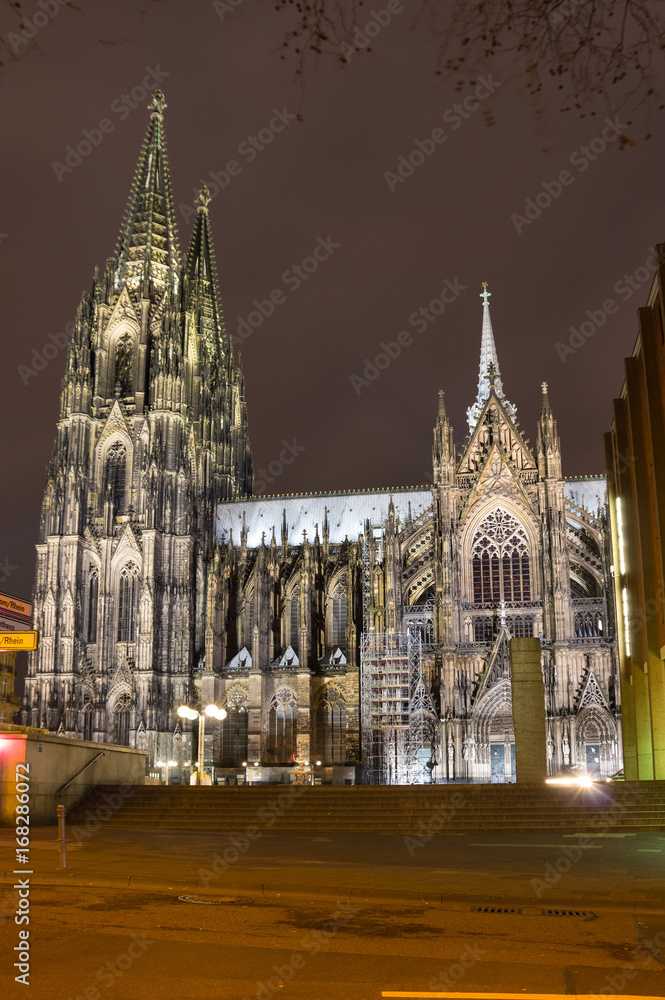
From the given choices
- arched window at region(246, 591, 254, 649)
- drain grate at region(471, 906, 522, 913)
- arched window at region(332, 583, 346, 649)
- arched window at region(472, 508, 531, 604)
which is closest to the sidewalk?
drain grate at region(471, 906, 522, 913)

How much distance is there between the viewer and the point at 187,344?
6075 cm

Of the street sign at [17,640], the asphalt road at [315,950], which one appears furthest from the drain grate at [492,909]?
the street sign at [17,640]

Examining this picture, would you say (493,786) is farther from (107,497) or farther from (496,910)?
(107,497)

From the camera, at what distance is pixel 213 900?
1173 centimetres

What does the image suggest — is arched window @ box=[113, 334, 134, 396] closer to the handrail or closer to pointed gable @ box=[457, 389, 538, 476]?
pointed gable @ box=[457, 389, 538, 476]

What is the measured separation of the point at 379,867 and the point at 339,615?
40.1m

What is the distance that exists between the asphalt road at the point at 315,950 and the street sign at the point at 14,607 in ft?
56.6

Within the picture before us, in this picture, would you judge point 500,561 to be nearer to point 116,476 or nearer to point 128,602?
point 128,602

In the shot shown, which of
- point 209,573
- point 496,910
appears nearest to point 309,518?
point 209,573

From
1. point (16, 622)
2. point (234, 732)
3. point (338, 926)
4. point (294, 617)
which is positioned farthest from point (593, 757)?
point (338, 926)

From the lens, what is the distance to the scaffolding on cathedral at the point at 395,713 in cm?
4528

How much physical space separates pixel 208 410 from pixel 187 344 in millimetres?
5138

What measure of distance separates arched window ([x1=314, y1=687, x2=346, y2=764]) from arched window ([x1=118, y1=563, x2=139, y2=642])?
11.0 meters

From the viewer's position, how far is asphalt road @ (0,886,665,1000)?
7.72m
